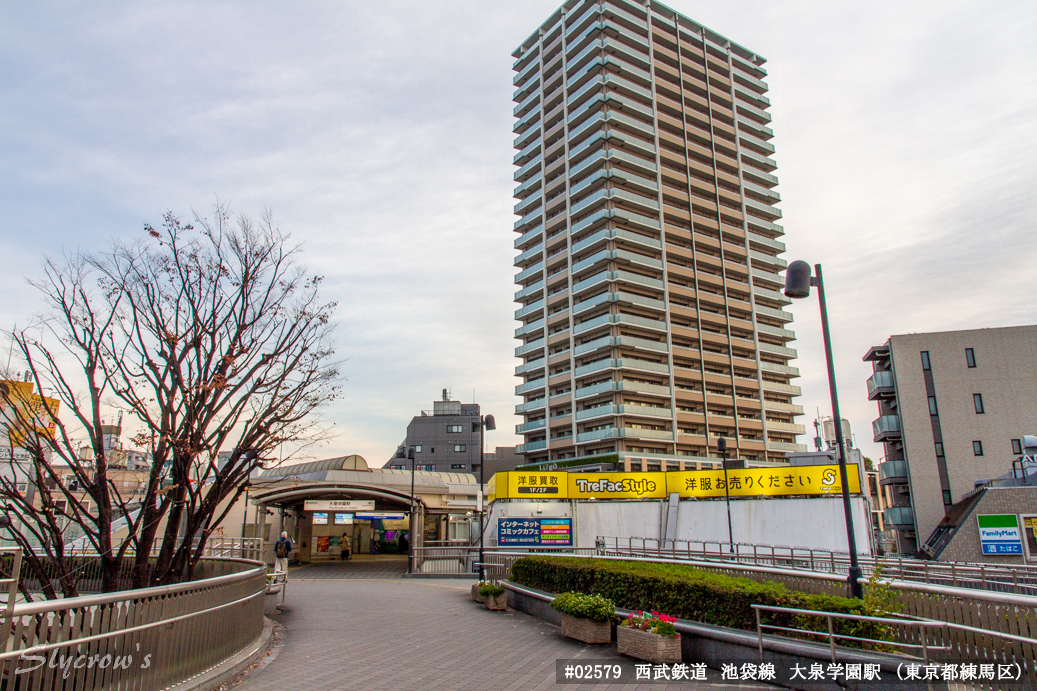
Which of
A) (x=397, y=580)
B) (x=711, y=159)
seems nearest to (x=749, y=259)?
(x=711, y=159)

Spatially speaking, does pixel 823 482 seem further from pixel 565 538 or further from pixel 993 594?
pixel 993 594

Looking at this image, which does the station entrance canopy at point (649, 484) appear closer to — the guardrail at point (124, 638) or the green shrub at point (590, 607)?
the green shrub at point (590, 607)

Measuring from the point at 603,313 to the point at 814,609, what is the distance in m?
65.7

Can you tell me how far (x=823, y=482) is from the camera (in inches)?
1178

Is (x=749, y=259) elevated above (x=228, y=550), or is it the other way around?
(x=749, y=259)

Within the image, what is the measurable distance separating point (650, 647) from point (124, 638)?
6.64m

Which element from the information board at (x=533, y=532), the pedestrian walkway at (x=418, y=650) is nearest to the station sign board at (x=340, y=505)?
the information board at (x=533, y=532)

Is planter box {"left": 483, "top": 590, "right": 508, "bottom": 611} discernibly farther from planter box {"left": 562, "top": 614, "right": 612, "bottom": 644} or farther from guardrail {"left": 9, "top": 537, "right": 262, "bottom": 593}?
guardrail {"left": 9, "top": 537, "right": 262, "bottom": 593}

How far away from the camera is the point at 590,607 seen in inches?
432

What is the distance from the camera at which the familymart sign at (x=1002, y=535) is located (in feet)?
105

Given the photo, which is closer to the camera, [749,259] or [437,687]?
[437,687]

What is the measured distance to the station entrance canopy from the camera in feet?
104

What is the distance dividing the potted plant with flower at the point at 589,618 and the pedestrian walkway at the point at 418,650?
0.21 metres

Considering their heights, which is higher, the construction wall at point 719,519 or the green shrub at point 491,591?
the construction wall at point 719,519
